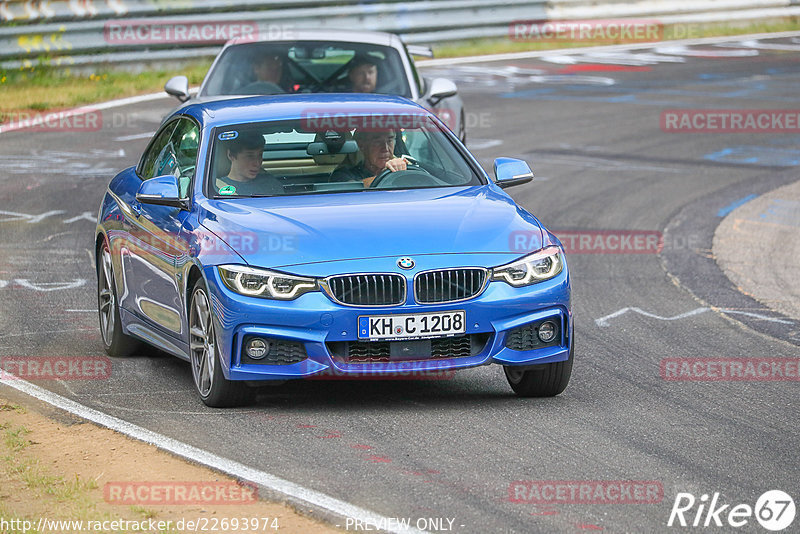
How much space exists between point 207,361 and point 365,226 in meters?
1.09

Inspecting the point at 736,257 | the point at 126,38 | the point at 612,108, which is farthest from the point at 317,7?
the point at 736,257

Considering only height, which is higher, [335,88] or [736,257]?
[335,88]

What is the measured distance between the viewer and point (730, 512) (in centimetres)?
600

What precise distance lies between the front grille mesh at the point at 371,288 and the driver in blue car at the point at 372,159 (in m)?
1.40

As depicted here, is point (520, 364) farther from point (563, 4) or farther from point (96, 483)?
point (563, 4)

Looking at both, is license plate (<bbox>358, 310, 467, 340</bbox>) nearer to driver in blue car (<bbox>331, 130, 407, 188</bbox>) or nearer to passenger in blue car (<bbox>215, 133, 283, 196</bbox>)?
passenger in blue car (<bbox>215, 133, 283, 196</bbox>)

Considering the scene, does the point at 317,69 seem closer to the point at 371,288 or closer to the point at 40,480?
the point at 371,288

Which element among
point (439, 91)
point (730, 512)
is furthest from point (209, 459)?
point (439, 91)

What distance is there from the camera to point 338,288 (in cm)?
744

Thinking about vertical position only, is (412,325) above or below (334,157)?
below

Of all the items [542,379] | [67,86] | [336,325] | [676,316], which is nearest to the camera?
[336,325]

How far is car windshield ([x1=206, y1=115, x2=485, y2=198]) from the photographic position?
8.61 m

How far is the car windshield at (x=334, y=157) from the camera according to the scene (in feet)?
28.2

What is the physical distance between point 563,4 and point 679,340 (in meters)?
22.1
